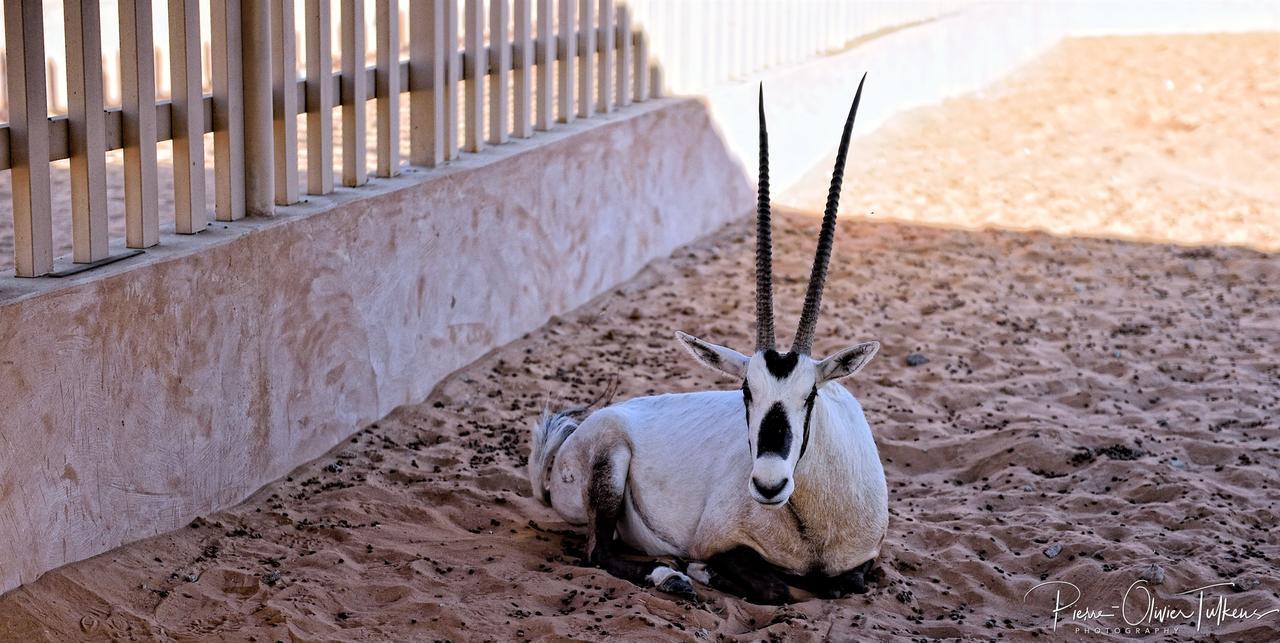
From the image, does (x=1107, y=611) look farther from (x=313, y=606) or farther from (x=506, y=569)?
(x=313, y=606)

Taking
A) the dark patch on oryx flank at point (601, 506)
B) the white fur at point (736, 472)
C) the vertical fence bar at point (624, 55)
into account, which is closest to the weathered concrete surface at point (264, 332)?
the vertical fence bar at point (624, 55)

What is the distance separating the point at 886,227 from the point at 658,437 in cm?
562

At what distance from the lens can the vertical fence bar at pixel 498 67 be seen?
7391 mm

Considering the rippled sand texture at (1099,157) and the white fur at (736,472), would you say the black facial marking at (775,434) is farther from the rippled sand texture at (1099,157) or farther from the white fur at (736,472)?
the rippled sand texture at (1099,157)

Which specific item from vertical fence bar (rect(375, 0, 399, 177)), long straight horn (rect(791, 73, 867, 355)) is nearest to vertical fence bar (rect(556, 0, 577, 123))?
vertical fence bar (rect(375, 0, 399, 177))

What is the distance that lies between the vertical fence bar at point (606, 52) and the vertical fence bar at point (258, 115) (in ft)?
11.8

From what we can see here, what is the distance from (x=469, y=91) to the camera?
718 centimetres

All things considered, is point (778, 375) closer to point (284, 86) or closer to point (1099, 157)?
point (284, 86)

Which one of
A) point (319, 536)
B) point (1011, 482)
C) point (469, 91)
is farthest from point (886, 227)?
point (319, 536)

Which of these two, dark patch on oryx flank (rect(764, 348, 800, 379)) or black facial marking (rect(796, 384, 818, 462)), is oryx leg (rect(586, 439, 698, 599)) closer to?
black facial marking (rect(796, 384, 818, 462))

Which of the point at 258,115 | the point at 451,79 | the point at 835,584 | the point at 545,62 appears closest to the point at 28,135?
the point at 258,115

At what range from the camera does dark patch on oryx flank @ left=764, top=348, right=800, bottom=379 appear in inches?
162

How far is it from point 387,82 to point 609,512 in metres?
2.52

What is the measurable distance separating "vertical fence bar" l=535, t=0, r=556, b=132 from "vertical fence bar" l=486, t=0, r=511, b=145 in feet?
1.50
